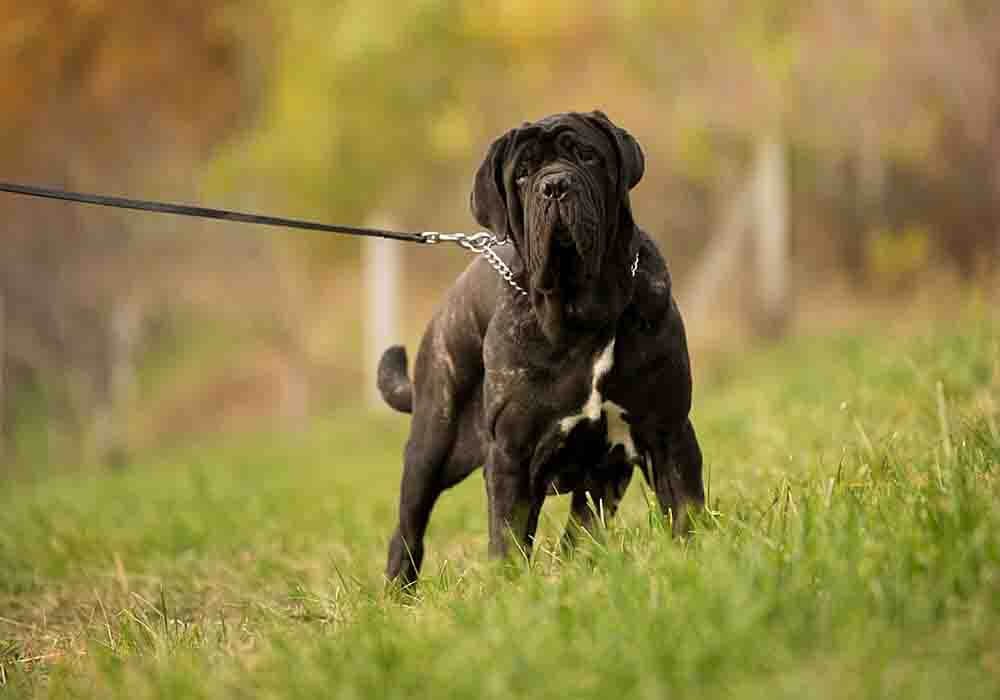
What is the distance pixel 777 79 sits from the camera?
1310 centimetres

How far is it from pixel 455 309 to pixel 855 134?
408 inches

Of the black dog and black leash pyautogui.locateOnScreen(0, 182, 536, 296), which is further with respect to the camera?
black leash pyautogui.locateOnScreen(0, 182, 536, 296)

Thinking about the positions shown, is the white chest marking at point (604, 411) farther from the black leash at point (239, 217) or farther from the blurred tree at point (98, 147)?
the blurred tree at point (98, 147)

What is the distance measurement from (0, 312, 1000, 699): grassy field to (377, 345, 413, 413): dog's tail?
2.08ft

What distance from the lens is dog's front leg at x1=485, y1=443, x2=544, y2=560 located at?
12.2 feet

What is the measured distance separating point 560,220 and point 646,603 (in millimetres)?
1102

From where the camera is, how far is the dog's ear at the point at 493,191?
3.50 meters

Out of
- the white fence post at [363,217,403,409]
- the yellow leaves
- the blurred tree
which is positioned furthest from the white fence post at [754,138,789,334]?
→ the blurred tree

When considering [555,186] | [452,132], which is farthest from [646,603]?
[452,132]

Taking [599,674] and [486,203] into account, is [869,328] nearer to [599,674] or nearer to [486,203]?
[486,203]

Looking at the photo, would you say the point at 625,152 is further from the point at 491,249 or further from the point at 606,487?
the point at 606,487

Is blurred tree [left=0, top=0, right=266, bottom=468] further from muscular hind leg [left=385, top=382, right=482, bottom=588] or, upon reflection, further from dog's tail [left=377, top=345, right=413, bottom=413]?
muscular hind leg [left=385, top=382, right=482, bottom=588]

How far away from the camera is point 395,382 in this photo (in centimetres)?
473

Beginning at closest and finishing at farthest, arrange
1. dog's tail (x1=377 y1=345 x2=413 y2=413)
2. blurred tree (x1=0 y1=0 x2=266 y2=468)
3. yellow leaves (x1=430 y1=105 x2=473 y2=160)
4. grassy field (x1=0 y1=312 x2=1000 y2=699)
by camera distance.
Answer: grassy field (x1=0 y1=312 x2=1000 y2=699)
dog's tail (x1=377 y1=345 x2=413 y2=413)
blurred tree (x1=0 y1=0 x2=266 y2=468)
yellow leaves (x1=430 y1=105 x2=473 y2=160)
